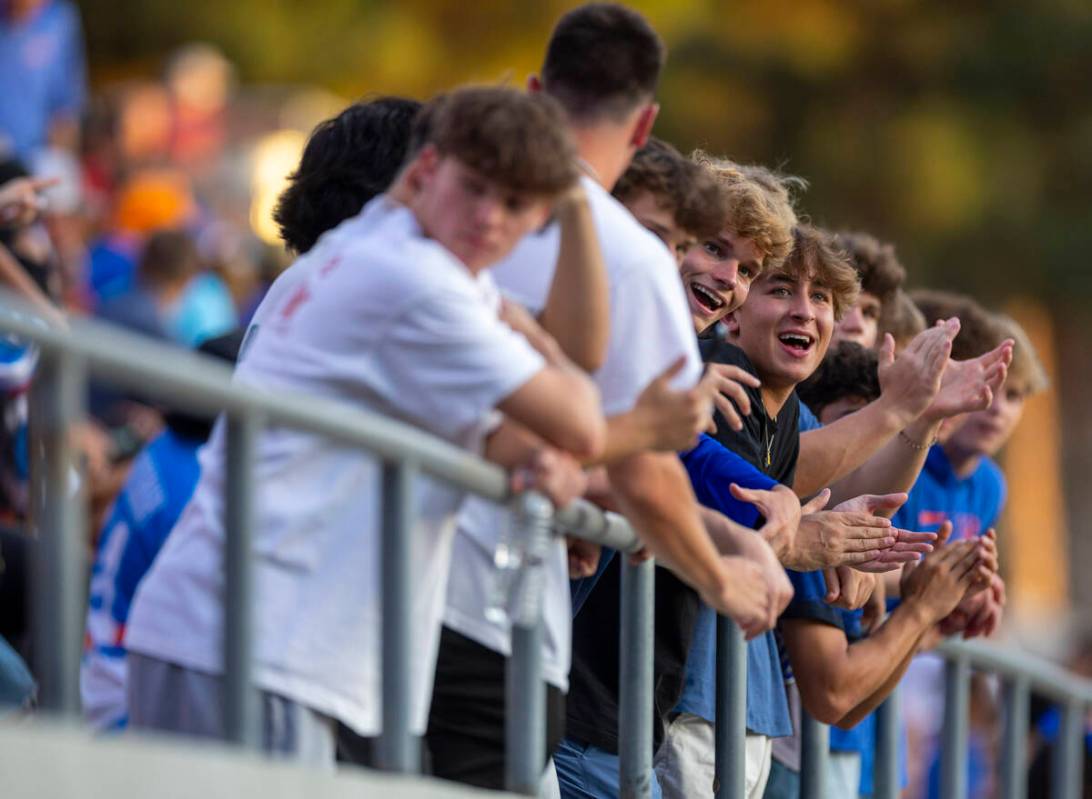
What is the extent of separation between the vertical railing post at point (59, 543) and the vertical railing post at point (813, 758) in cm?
250

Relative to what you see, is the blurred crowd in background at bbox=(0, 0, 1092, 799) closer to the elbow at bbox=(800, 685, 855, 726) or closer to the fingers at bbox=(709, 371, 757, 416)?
the fingers at bbox=(709, 371, 757, 416)

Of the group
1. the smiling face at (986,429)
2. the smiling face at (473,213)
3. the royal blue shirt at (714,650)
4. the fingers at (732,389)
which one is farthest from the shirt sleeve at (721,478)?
the smiling face at (986,429)

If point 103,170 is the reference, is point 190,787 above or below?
below

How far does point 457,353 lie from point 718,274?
130 centimetres

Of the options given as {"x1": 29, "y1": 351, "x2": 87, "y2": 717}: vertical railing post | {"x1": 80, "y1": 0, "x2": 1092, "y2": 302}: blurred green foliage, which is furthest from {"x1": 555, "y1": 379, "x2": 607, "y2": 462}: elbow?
{"x1": 80, "y1": 0, "x2": 1092, "y2": 302}: blurred green foliage

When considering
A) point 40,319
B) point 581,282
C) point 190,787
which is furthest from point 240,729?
point 581,282

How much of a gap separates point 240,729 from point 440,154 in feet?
3.17

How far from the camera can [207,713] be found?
117 inches

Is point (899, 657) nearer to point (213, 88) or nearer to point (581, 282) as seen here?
point (581, 282)

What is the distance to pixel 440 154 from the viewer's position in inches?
121

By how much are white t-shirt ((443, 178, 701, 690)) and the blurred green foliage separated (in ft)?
42.4

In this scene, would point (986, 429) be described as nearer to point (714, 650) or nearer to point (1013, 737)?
point (1013, 737)

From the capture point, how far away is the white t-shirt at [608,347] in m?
3.27

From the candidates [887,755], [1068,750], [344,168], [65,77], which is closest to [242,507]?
[344,168]
